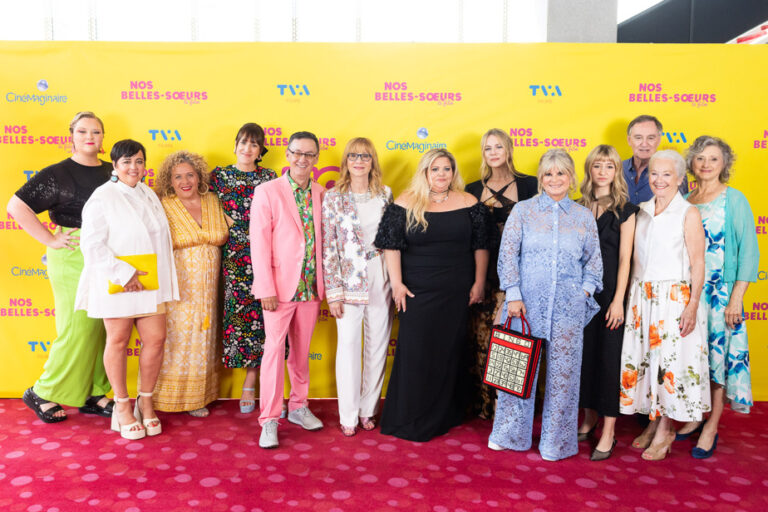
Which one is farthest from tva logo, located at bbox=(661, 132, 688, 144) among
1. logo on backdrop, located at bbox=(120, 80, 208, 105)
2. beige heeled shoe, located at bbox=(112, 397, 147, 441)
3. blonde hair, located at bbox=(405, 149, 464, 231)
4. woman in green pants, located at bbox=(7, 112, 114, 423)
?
beige heeled shoe, located at bbox=(112, 397, 147, 441)

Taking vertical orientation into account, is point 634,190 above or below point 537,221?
above

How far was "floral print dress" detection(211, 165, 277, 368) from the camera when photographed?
3217 mm

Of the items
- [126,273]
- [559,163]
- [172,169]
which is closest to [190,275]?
[126,273]

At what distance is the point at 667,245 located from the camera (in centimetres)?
262

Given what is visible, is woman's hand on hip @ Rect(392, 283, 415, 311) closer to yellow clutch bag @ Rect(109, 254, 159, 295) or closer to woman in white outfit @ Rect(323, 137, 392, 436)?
woman in white outfit @ Rect(323, 137, 392, 436)

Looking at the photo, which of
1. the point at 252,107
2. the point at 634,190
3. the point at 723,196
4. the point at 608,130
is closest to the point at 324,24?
the point at 252,107

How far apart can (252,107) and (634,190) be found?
2.64 meters

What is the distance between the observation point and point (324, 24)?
6398mm

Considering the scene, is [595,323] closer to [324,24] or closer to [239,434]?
[239,434]

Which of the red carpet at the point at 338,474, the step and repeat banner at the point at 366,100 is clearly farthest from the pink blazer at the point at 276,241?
the red carpet at the point at 338,474

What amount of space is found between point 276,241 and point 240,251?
47 cm

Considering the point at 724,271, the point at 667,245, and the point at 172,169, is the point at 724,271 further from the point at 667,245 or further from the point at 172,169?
the point at 172,169

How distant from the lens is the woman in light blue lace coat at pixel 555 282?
2.61 meters

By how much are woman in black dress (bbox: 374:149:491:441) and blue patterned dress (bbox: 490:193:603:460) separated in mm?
276
